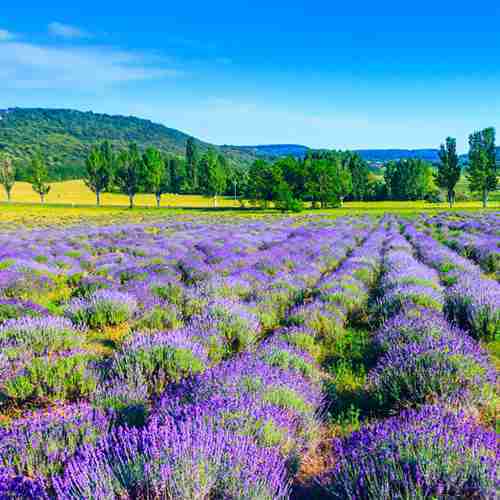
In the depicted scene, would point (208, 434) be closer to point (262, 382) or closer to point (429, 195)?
point (262, 382)

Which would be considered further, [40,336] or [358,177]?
[358,177]

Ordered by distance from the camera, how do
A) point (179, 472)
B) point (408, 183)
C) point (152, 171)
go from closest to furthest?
point (179, 472), point (152, 171), point (408, 183)

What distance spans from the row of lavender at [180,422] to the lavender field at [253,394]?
0.01m

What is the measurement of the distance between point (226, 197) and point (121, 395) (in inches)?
4015

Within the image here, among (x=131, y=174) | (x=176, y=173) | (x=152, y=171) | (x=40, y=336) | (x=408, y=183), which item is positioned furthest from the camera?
(x=176, y=173)

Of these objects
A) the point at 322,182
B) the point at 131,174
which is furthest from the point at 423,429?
the point at 131,174

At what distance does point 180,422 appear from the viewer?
247cm

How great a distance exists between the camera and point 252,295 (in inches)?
320

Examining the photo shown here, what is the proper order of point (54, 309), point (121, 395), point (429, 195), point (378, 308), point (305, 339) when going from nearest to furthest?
point (121, 395) < point (305, 339) < point (378, 308) < point (54, 309) < point (429, 195)

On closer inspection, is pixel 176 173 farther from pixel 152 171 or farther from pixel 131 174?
pixel 152 171

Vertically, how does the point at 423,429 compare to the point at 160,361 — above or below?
above

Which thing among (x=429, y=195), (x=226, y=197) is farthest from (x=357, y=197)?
(x=226, y=197)

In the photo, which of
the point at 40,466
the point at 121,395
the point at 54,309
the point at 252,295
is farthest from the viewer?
the point at 252,295

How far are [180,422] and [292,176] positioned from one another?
7343 centimetres
